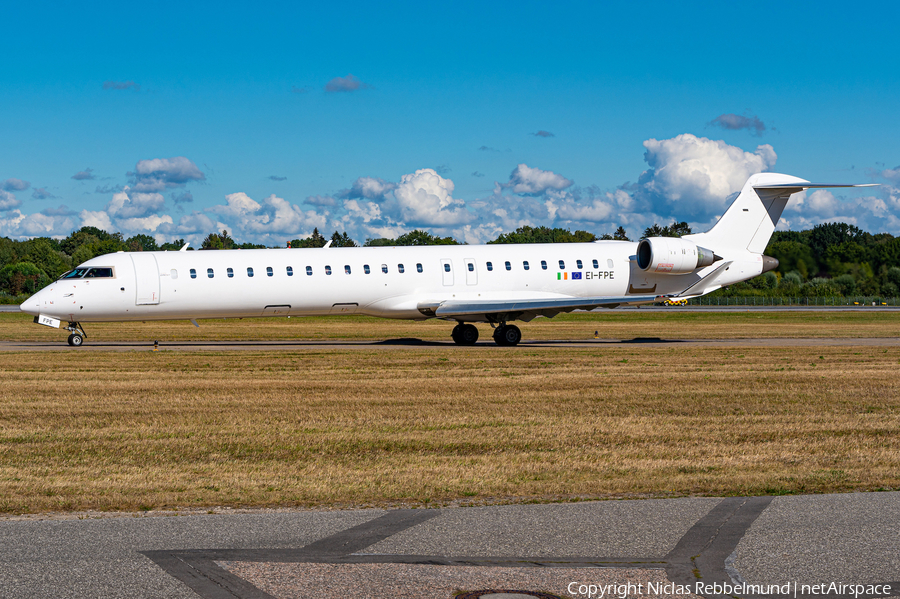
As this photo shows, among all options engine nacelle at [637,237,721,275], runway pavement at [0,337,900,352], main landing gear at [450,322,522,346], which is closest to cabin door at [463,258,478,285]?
main landing gear at [450,322,522,346]

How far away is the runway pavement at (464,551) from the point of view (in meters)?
5.61

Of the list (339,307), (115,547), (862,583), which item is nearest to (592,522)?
(862,583)

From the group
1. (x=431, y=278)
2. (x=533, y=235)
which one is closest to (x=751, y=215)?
(x=431, y=278)

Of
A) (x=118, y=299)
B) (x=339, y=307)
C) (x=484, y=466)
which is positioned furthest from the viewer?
(x=339, y=307)

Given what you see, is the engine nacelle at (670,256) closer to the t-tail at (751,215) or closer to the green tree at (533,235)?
the t-tail at (751,215)

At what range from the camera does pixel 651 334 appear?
126 ft

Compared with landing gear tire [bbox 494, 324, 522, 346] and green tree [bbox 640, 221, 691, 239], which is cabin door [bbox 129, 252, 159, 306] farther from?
green tree [bbox 640, 221, 691, 239]

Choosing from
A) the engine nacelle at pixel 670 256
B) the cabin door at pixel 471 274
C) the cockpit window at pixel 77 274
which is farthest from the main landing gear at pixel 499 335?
the cockpit window at pixel 77 274

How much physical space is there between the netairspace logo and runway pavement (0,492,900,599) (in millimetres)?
18

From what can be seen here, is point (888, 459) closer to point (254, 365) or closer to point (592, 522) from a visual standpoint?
point (592, 522)

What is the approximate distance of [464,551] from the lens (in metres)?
6.38

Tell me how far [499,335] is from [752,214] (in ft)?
37.4

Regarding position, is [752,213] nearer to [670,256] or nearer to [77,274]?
[670,256]

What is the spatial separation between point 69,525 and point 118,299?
Answer: 68.5ft
